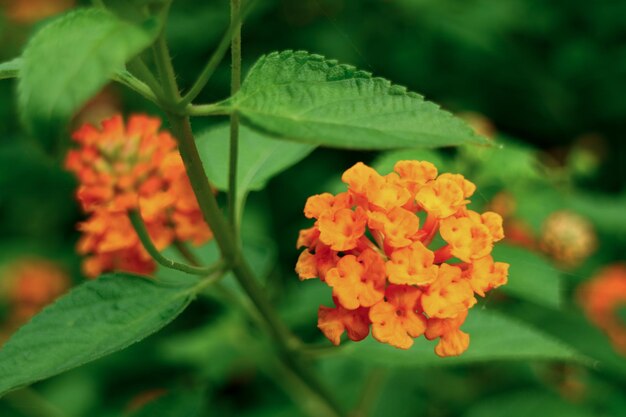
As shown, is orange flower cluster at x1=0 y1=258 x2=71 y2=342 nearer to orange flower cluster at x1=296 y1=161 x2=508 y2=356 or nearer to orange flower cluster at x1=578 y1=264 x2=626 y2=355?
orange flower cluster at x1=578 y1=264 x2=626 y2=355

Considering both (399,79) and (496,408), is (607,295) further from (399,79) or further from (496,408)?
(399,79)

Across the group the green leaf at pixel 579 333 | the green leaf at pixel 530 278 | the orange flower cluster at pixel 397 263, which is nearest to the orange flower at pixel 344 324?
the orange flower cluster at pixel 397 263

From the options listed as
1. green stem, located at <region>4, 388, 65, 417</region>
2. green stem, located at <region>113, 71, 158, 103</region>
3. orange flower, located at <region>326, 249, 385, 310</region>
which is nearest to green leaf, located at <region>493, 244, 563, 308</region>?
orange flower, located at <region>326, 249, 385, 310</region>

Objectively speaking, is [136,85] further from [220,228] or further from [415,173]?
[415,173]

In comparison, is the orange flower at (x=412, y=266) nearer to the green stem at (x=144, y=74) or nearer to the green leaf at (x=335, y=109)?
the green leaf at (x=335, y=109)

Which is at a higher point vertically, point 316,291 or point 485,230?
point 485,230

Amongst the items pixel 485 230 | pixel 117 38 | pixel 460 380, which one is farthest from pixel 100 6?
pixel 460 380

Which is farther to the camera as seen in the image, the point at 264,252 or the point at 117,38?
the point at 264,252
